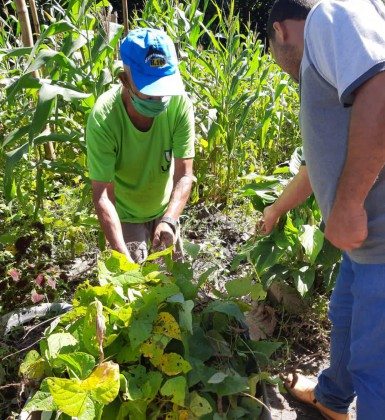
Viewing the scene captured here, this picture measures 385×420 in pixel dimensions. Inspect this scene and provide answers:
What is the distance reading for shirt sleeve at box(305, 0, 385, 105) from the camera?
4.05ft

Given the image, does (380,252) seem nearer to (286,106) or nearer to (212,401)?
(212,401)

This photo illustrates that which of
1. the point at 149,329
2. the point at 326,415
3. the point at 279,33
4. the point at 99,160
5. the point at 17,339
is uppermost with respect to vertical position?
the point at 279,33

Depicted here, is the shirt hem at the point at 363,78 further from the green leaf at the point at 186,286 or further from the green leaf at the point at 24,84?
the green leaf at the point at 24,84

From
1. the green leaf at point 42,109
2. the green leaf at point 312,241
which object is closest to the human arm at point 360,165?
the green leaf at point 312,241

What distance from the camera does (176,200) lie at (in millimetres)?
2389

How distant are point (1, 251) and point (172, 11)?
8.37 feet

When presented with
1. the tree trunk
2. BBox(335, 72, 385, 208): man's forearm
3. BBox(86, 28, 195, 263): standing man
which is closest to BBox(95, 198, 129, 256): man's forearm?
BBox(86, 28, 195, 263): standing man

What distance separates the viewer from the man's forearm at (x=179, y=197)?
7.69ft

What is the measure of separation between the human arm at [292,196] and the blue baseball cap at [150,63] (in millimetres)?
603

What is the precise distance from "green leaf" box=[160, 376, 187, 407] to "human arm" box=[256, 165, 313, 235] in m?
0.92

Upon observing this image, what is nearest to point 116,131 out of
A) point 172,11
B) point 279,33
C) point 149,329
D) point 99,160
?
point 99,160

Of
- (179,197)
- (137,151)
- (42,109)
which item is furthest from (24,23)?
(179,197)

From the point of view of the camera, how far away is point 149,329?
4.76 ft

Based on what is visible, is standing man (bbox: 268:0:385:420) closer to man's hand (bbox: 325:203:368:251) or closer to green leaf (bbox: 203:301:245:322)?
man's hand (bbox: 325:203:368:251)
